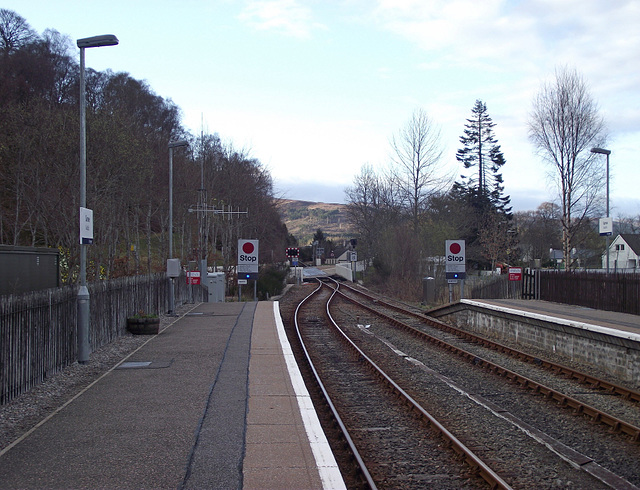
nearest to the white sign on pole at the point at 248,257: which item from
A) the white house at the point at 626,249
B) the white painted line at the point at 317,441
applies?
the white painted line at the point at 317,441

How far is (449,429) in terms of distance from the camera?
8281mm

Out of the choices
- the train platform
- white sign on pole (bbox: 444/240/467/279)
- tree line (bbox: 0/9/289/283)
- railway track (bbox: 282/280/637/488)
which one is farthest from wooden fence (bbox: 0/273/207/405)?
white sign on pole (bbox: 444/240/467/279)

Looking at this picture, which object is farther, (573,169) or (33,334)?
(573,169)

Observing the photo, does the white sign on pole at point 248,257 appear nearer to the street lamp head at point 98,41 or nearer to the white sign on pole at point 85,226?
the white sign on pole at point 85,226

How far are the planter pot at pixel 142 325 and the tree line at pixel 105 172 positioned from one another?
20.6 feet

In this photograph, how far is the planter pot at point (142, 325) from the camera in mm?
16998

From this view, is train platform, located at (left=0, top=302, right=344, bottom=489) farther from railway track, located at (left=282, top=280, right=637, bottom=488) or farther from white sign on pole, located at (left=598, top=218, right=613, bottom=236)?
white sign on pole, located at (left=598, top=218, right=613, bottom=236)

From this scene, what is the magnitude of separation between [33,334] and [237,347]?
535 cm

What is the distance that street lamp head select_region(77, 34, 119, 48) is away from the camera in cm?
1233

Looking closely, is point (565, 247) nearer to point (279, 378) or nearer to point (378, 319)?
point (378, 319)

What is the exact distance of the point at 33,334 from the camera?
10.0 metres

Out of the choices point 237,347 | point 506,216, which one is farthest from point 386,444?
point 506,216

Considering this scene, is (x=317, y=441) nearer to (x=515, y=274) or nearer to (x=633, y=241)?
(x=515, y=274)

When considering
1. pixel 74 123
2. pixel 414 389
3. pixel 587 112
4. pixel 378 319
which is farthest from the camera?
pixel 587 112
